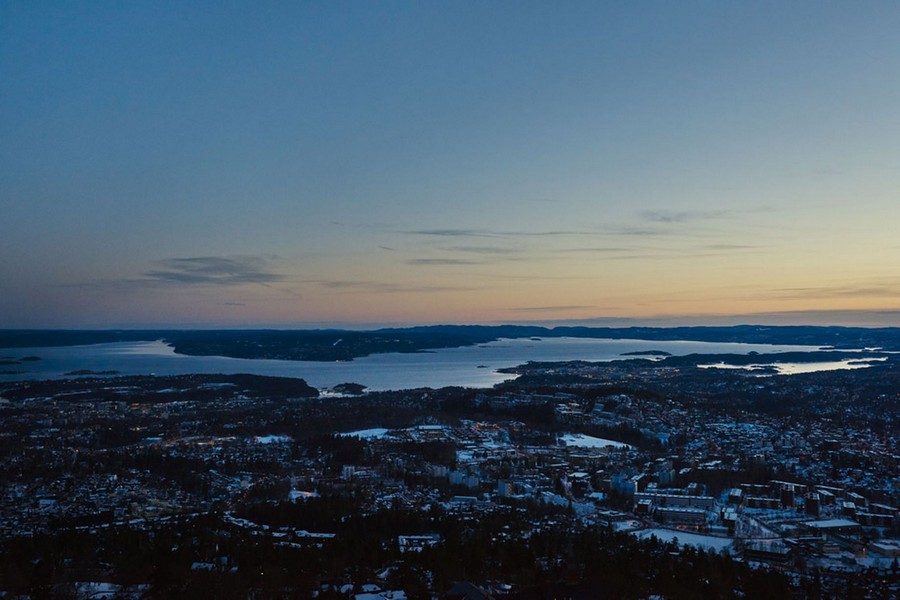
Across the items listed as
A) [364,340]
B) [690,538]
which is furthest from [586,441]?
[364,340]

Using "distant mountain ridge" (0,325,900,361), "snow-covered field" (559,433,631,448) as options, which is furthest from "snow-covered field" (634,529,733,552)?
"distant mountain ridge" (0,325,900,361)

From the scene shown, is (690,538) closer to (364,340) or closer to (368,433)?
(368,433)

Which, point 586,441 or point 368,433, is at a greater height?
point 368,433

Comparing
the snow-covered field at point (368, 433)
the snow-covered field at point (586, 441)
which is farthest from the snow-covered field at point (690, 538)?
the snow-covered field at point (368, 433)

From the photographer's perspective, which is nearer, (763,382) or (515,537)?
(515,537)

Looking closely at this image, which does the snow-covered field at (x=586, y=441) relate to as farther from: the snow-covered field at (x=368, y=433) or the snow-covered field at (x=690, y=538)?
the snow-covered field at (x=690, y=538)

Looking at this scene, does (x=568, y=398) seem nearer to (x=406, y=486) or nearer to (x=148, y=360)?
(x=406, y=486)

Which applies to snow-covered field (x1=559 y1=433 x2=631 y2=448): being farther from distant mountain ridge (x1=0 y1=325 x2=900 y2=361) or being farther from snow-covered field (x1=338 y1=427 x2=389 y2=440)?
distant mountain ridge (x1=0 y1=325 x2=900 y2=361)

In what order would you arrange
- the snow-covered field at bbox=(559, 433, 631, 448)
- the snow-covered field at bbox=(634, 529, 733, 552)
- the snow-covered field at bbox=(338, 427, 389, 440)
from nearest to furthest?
the snow-covered field at bbox=(634, 529, 733, 552), the snow-covered field at bbox=(559, 433, 631, 448), the snow-covered field at bbox=(338, 427, 389, 440)

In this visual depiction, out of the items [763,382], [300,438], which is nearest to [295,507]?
[300,438]

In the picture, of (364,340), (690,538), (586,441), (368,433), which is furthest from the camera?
(364,340)

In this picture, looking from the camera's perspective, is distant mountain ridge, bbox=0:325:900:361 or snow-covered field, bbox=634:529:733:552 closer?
snow-covered field, bbox=634:529:733:552
